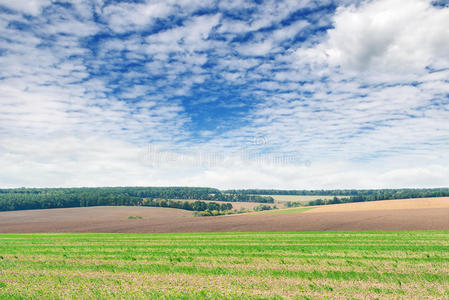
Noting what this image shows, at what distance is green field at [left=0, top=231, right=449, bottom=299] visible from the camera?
12422 millimetres

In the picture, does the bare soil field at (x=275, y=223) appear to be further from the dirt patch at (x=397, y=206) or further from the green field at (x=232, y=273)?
the green field at (x=232, y=273)

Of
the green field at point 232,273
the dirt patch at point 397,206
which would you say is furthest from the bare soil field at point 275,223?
the green field at point 232,273

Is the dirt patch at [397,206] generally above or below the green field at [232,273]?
below

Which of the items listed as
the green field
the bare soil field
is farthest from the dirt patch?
the green field

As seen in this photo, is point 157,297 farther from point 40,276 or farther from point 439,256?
point 439,256

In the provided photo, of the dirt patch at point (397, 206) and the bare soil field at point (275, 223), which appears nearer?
the bare soil field at point (275, 223)

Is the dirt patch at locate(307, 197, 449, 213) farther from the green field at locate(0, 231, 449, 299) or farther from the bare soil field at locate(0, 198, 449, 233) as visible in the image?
the green field at locate(0, 231, 449, 299)

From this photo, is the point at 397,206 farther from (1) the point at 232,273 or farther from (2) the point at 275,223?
(1) the point at 232,273

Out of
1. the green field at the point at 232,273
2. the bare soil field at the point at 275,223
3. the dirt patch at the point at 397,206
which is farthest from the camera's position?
the dirt patch at the point at 397,206

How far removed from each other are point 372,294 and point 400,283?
2.26 m

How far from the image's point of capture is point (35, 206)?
116m

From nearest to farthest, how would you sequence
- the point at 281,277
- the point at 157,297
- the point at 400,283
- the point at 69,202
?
1. the point at 157,297
2. the point at 400,283
3. the point at 281,277
4. the point at 69,202

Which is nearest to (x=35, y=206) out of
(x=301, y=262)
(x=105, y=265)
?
(x=105, y=265)

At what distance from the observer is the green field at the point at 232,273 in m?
12.4
